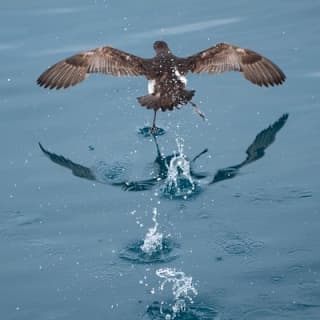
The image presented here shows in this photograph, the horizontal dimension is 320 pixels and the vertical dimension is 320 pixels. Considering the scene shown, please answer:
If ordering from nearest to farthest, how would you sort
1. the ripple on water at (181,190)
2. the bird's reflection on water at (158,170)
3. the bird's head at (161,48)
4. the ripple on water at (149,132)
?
1. the ripple on water at (181,190)
2. the bird's reflection on water at (158,170)
3. the ripple on water at (149,132)
4. the bird's head at (161,48)

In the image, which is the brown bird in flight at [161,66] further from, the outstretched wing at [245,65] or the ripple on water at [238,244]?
the ripple on water at [238,244]

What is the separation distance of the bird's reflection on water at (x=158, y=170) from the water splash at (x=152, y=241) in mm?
920

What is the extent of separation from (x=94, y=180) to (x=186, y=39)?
361cm

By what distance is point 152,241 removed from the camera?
9.32m

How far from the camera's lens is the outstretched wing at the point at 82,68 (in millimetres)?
11625

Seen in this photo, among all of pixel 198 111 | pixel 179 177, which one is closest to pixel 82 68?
pixel 198 111

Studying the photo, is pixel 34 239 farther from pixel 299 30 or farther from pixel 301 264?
pixel 299 30

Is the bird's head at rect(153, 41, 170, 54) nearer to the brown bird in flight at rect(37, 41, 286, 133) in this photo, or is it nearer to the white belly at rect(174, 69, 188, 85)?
the brown bird in flight at rect(37, 41, 286, 133)

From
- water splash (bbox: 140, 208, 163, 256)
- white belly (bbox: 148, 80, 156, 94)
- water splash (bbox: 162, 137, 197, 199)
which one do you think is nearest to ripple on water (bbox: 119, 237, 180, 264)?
water splash (bbox: 140, 208, 163, 256)

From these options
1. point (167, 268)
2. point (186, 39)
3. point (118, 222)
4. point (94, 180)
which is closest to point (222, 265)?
point (167, 268)

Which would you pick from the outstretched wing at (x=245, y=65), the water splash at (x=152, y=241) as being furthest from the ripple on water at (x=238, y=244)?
the outstretched wing at (x=245, y=65)

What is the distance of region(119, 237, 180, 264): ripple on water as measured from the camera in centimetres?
905

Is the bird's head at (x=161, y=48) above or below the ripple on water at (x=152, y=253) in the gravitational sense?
above

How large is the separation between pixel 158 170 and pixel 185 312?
270 centimetres
